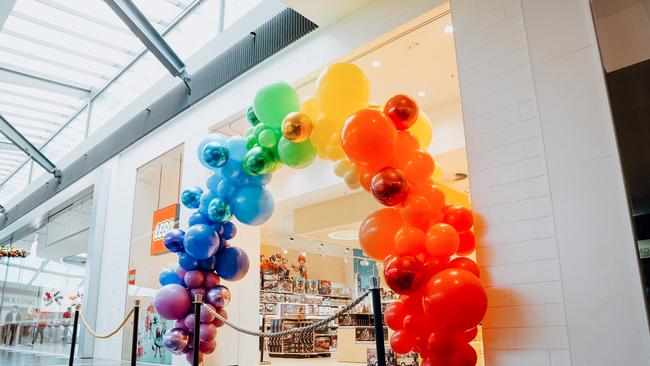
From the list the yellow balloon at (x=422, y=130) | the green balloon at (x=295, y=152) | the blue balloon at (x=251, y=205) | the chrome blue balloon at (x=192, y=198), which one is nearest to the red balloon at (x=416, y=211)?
the yellow balloon at (x=422, y=130)

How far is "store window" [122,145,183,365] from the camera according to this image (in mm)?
7285

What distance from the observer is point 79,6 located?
27.2 feet

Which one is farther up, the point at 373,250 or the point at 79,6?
the point at 79,6

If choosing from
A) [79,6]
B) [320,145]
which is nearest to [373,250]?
[320,145]

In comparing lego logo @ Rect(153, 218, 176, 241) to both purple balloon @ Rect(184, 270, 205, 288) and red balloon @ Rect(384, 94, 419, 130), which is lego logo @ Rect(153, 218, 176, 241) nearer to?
purple balloon @ Rect(184, 270, 205, 288)

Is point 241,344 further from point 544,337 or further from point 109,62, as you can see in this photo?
point 109,62

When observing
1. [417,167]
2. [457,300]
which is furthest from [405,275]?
[417,167]

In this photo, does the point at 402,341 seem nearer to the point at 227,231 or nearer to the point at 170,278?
the point at 227,231

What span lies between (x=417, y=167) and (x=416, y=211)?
343 mm

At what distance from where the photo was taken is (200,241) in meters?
4.52

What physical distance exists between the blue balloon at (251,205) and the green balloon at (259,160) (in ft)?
0.88

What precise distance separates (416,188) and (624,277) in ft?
4.30

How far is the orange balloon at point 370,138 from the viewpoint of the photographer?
3266 millimetres

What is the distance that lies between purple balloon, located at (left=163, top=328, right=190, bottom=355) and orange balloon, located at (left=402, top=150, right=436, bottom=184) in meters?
2.67
